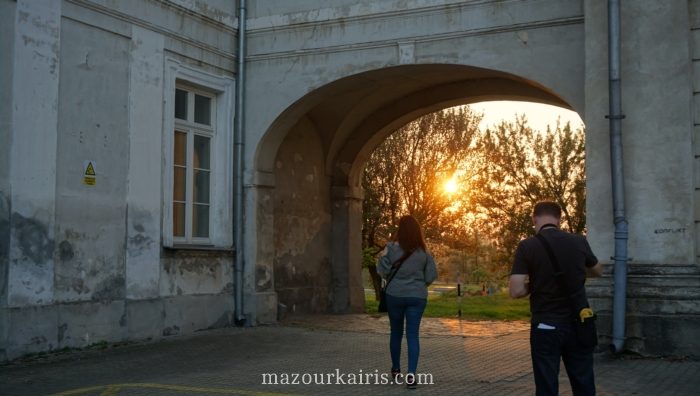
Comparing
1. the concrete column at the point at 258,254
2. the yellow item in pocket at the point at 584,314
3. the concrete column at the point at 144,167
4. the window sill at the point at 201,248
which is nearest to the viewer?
the yellow item in pocket at the point at 584,314

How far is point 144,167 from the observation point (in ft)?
38.1

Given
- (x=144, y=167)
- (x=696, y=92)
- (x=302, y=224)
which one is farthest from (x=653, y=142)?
(x=302, y=224)

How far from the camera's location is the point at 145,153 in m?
11.6

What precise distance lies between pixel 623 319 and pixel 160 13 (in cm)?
777

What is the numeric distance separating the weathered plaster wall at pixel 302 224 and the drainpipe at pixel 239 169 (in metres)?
1.54

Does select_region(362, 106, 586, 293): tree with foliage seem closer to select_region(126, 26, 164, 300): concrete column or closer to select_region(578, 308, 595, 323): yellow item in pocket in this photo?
select_region(126, 26, 164, 300): concrete column

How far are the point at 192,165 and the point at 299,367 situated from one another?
16.4ft

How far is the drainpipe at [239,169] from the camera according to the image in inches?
522

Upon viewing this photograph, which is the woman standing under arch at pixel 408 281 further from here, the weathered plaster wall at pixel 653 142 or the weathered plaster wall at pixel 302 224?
the weathered plaster wall at pixel 302 224

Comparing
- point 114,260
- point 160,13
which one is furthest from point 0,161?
point 160,13

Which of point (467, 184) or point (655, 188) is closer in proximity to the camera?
point (655, 188)

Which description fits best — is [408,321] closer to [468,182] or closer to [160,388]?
[160,388]

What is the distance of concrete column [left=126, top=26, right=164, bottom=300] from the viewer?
1138 cm

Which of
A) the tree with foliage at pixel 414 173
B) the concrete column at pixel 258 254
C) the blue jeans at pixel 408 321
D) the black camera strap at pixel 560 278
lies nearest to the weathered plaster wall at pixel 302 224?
the concrete column at pixel 258 254
